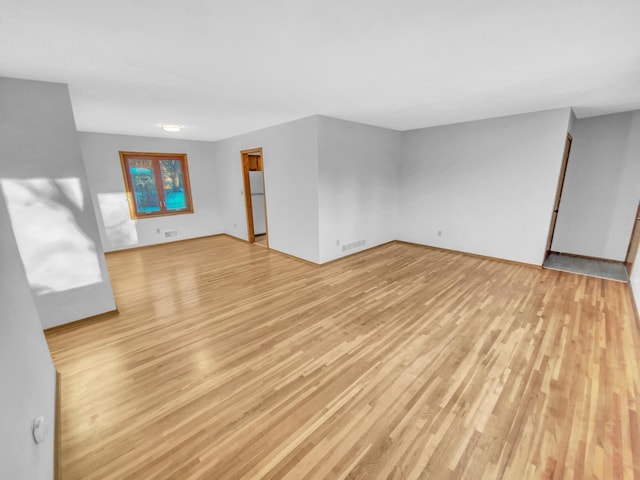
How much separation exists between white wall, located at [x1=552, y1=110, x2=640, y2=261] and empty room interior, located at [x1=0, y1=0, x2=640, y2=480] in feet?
0.10

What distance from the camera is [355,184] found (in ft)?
15.5


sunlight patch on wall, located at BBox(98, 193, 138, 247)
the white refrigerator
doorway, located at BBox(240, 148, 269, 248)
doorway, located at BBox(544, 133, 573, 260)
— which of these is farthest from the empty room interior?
the white refrigerator

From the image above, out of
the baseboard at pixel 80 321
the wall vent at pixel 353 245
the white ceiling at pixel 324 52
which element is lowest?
the baseboard at pixel 80 321

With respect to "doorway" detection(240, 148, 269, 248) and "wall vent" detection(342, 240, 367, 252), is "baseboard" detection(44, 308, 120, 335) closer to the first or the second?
"doorway" detection(240, 148, 269, 248)

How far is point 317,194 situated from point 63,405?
343 centimetres

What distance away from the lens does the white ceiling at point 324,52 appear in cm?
141

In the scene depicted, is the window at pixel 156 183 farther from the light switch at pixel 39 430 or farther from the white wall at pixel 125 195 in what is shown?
the light switch at pixel 39 430

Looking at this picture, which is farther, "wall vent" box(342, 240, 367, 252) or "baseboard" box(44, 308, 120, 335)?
"wall vent" box(342, 240, 367, 252)

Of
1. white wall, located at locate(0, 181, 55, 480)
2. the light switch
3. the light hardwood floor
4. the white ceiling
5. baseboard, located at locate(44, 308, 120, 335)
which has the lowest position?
the light hardwood floor

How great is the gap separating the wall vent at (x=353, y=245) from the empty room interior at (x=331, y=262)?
106 millimetres

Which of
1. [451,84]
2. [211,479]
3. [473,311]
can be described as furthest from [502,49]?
[211,479]

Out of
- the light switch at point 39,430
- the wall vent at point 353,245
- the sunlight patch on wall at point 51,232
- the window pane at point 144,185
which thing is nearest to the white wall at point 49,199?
the sunlight patch on wall at point 51,232

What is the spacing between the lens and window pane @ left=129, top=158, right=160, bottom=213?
5.48m

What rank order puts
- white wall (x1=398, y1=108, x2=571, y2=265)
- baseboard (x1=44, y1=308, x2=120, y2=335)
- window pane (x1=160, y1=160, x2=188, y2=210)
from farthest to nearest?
window pane (x1=160, y1=160, x2=188, y2=210) → white wall (x1=398, y1=108, x2=571, y2=265) → baseboard (x1=44, y1=308, x2=120, y2=335)
